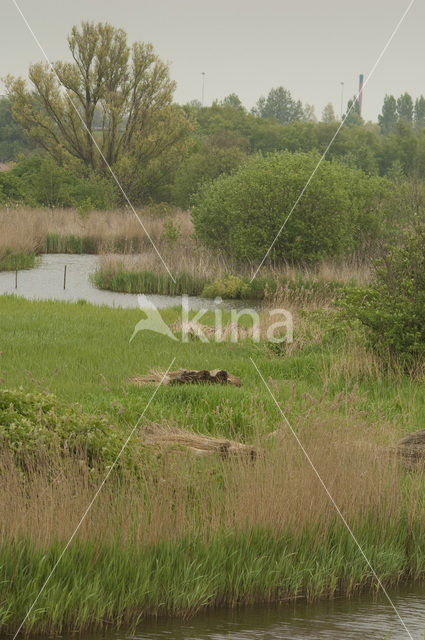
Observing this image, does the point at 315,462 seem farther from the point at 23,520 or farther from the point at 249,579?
the point at 23,520

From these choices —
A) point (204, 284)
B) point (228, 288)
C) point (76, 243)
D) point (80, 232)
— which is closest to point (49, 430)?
point (228, 288)

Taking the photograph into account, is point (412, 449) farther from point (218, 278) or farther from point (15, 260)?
point (15, 260)

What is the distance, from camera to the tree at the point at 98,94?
42.1 m

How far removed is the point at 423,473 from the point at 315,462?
4.03 ft

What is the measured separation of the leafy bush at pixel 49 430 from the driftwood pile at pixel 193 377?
3968 millimetres

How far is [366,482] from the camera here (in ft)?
24.1

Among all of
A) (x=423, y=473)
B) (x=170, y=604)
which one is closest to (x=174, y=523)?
(x=170, y=604)

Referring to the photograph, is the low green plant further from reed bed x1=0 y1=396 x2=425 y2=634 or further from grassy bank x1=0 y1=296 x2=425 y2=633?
reed bed x1=0 y1=396 x2=425 y2=634

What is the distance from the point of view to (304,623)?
20.4 ft

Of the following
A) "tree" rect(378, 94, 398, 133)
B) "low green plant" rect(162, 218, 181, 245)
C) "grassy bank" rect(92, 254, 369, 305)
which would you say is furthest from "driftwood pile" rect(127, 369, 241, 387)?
"tree" rect(378, 94, 398, 133)

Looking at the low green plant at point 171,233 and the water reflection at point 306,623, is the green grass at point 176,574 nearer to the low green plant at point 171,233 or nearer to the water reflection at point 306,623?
the water reflection at point 306,623

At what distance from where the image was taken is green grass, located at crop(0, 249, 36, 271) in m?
26.4

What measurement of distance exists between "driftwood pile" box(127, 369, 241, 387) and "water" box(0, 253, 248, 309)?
761 centimetres

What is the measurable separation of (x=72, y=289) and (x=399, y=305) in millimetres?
12068
